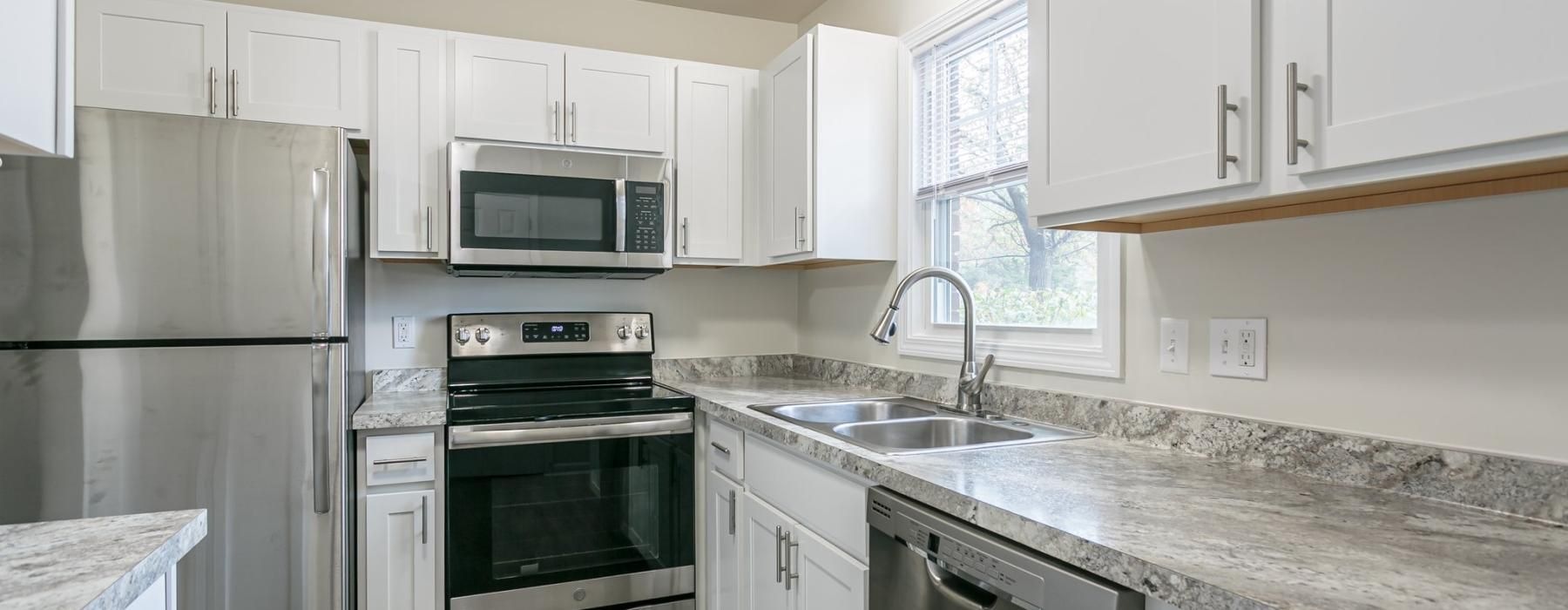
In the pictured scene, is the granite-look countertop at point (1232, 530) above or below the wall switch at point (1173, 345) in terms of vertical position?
below

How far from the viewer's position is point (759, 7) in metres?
3.09

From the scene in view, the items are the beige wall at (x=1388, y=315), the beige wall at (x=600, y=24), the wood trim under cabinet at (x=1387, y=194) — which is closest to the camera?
the wood trim under cabinet at (x=1387, y=194)

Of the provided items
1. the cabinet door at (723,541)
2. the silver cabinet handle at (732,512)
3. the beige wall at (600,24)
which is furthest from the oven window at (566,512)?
the beige wall at (600,24)

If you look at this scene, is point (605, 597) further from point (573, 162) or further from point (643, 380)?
point (573, 162)

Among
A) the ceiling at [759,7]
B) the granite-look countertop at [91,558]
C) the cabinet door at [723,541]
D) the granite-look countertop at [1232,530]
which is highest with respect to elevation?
the ceiling at [759,7]

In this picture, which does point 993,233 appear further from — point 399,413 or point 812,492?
point 399,413

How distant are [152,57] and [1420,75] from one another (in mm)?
2798

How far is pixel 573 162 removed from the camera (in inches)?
99.3

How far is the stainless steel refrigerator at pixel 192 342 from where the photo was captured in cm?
183

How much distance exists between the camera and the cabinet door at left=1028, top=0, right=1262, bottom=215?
1.11 m

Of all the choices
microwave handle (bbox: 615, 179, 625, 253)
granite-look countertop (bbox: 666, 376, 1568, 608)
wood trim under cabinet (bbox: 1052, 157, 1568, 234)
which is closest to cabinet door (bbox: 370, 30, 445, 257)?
microwave handle (bbox: 615, 179, 625, 253)

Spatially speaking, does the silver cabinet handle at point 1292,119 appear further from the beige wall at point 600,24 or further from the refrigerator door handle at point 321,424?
the beige wall at point 600,24

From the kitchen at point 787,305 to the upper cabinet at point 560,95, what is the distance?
16mm

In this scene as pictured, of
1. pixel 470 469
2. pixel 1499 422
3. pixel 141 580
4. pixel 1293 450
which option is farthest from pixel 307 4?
pixel 1499 422
